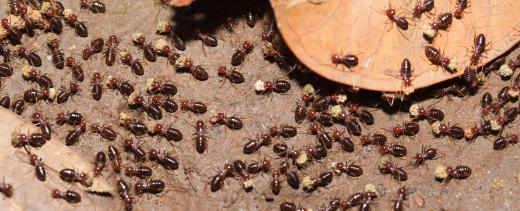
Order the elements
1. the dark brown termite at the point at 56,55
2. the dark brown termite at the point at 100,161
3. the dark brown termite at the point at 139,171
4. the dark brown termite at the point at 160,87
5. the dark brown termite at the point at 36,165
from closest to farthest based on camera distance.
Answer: the dark brown termite at the point at 36,165 < the dark brown termite at the point at 100,161 < the dark brown termite at the point at 139,171 < the dark brown termite at the point at 160,87 < the dark brown termite at the point at 56,55

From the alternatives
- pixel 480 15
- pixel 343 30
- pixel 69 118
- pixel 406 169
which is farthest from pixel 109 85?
pixel 480 15

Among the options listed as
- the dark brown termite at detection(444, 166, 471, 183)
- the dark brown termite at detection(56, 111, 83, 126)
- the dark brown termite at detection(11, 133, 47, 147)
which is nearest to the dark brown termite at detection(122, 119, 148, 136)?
the dark brown termite at detection(56, 111, 83, 126)

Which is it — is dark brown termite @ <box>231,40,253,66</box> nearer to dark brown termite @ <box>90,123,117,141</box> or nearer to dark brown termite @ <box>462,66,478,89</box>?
dark brown termite @ <box>90,123,117,141</box>

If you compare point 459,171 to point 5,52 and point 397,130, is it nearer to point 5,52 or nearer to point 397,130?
point 397,130

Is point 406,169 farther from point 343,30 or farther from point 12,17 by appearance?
point 12,17

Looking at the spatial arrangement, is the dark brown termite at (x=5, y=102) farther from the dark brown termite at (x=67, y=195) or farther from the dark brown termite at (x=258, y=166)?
the dark brown termite at (x=258, y=166)

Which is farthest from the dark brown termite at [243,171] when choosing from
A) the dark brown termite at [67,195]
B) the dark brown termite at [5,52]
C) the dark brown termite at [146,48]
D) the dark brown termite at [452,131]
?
the dark brown termite at [5,52]
